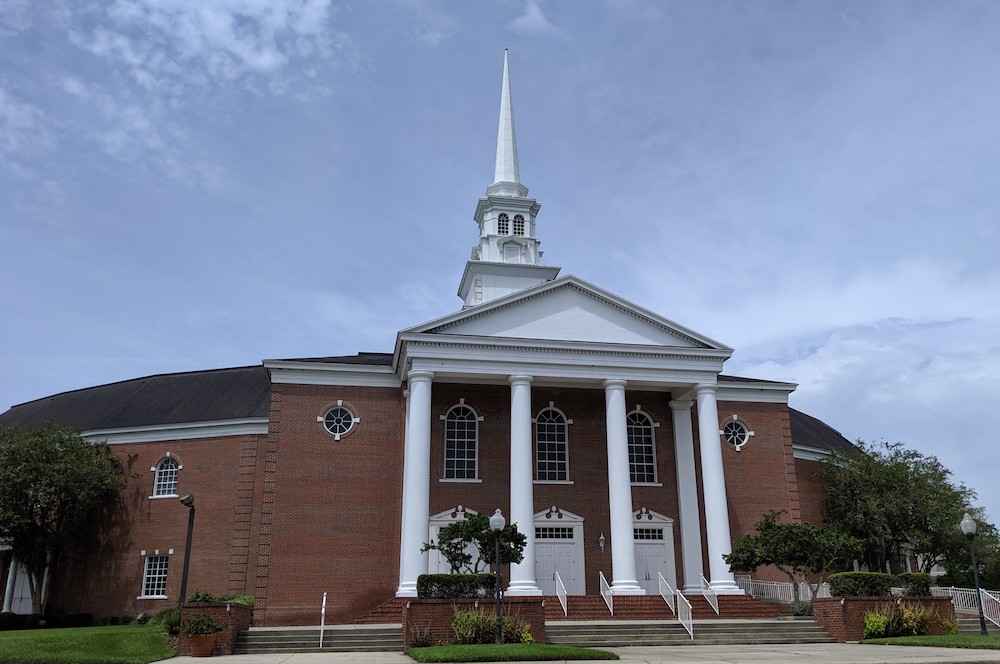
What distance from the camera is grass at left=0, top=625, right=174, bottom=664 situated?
19453 millimetres

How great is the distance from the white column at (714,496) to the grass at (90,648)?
1903 centimetres

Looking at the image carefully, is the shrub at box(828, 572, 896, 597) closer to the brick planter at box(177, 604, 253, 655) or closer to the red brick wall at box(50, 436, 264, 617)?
the brick planter at box(177, 604, 253, 655)

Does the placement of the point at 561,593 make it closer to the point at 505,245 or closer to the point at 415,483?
the point at 415,483

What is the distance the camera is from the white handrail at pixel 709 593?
96.5ft

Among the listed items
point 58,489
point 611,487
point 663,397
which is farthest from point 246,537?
point 663,397

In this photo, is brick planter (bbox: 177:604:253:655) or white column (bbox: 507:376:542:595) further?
white column (bbox: 507:376:542:595)

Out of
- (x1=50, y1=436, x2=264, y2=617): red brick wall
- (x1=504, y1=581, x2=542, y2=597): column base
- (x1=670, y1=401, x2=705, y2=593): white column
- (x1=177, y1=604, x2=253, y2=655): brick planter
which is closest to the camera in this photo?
(x1=177, y1=604, x2=253, y2=655): brick planter

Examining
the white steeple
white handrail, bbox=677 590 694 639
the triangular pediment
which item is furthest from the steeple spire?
white handrail, bbox=677 590 694 639

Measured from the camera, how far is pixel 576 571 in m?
33.8

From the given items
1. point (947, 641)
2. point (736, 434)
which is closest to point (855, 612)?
point (947, 641)

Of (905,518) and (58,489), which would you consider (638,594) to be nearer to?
(905,518)

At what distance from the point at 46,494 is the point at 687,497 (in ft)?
88.6

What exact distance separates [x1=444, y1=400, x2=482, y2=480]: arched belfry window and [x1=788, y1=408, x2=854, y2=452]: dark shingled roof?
1828cm

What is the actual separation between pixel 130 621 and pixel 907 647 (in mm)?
29387
